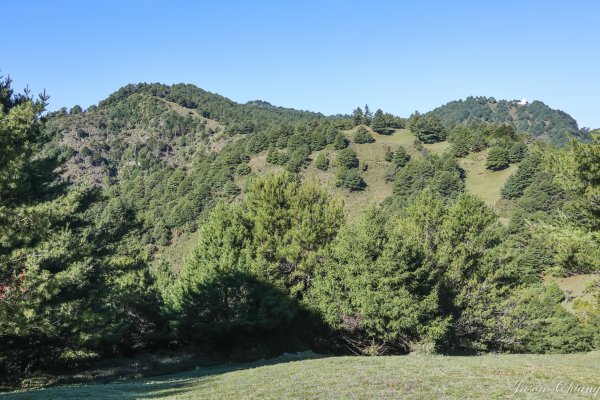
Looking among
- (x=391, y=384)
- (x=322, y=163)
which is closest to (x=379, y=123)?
(x=322, y=163)

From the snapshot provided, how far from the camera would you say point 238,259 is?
100 ft

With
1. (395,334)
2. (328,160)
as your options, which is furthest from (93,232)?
(328,160)

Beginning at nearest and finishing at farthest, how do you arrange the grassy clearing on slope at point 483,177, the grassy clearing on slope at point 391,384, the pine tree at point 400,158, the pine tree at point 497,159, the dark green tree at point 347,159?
the grassy clearing on slope at point 391,384 < the grassy clearing on slope at point 483,177 < the pine tree at point 497,159 < the dark green tree at point 347,159 < the pine tree at point 400,158

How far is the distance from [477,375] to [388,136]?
12125 centimetres

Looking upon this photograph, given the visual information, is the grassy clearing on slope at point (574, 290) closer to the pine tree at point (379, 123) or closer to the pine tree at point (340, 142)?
the pine tree at point (340, 142)

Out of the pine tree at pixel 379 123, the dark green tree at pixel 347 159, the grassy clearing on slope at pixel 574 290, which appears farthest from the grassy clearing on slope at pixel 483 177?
the pine tree at pixel 379 123

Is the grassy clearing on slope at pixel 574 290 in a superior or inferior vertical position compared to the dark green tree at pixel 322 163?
inferior

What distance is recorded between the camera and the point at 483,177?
99.3m

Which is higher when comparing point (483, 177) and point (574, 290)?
point (483, 177)

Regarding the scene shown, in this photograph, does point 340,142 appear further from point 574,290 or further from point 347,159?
point 574,290

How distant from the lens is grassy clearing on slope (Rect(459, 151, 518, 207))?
296ft

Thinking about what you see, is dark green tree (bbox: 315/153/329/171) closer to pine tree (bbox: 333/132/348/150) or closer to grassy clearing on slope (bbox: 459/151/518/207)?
pine tree (bbox: 333/132/348/150)

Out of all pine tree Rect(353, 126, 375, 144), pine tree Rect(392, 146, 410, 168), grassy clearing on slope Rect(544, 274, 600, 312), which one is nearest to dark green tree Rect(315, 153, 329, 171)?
pine tree Rect(353, 126, 375, 144)

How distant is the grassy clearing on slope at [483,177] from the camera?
296 ft
